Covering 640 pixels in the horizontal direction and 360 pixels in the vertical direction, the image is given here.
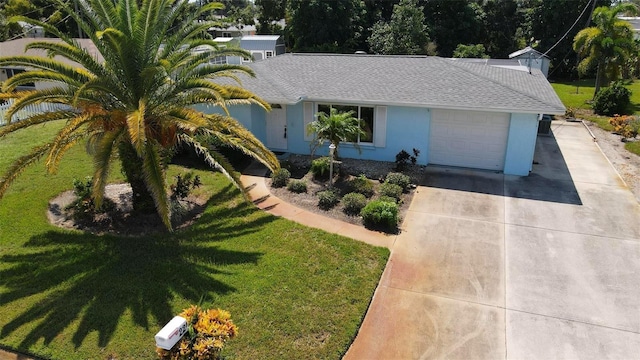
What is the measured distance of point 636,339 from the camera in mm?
7652

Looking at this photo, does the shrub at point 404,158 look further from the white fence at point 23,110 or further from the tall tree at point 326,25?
the tall tree at point 326,25

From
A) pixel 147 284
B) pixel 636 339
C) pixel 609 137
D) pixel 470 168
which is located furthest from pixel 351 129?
pixel 609 137

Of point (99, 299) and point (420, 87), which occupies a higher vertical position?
point (420, 87)

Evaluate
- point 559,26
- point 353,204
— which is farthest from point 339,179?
point 559,26

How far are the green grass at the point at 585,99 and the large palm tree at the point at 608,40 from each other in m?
2.33

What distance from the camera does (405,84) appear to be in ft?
55.6

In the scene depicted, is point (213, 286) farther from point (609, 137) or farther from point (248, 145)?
point (609, 137)

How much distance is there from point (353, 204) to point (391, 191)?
5.26 feet

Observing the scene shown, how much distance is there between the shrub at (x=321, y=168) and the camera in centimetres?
1480

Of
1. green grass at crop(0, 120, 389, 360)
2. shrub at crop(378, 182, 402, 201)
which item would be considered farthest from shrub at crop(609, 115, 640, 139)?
Answer: green grass at crop(0, 120, 389, 360)

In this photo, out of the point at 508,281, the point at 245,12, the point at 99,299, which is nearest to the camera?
the point at 99,299

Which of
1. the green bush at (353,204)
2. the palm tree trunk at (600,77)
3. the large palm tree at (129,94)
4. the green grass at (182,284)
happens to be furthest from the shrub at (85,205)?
the palm tree trunk at (600,77)

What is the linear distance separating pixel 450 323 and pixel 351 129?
745 cm

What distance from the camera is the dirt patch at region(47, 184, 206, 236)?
11.2 meters
